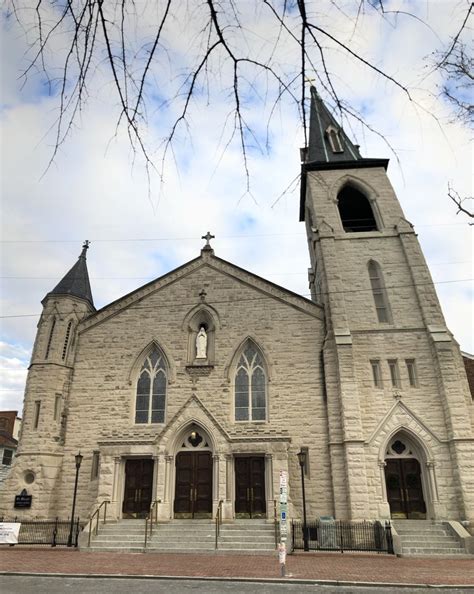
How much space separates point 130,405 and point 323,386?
827 centimetres

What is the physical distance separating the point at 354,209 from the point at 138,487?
59.6ft

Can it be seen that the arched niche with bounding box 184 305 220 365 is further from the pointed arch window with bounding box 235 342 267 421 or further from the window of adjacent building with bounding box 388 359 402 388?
the window of adjacent building with bounding box 388 359 402 388

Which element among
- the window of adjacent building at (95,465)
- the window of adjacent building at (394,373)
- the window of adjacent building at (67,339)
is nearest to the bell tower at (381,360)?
the window of adjacent building at (394,373)

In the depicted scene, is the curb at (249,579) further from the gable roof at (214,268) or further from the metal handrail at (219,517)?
the gable roof at (214,268)

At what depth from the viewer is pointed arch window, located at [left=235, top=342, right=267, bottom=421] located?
717 inches

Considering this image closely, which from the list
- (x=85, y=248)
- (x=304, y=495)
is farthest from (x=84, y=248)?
(x=304, y=495)

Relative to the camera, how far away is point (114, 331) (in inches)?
803

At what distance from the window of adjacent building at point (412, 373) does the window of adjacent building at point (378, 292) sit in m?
2.12

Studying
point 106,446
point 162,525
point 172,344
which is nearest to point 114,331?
point 172,344

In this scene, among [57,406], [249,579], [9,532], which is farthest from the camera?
[57,406]

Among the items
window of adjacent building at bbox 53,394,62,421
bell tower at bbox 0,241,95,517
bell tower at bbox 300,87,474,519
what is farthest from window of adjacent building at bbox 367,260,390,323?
window of adjacent building at bbox 53,394,62,421

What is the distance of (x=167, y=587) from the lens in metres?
9.26

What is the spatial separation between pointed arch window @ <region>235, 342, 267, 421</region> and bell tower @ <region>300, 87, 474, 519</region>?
2.81 m

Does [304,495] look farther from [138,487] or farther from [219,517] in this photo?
[138,487]
